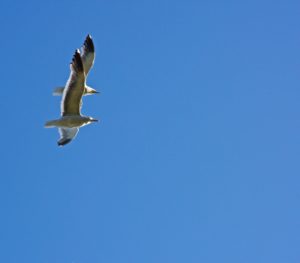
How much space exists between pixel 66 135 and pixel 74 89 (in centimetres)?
263

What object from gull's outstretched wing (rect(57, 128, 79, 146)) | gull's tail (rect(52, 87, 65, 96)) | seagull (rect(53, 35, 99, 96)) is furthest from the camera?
gull's tail (rect(52, 87, 65, 96))

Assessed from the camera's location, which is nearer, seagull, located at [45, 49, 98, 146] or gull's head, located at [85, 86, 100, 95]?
seagull, located at [45, 49, 98, 146]

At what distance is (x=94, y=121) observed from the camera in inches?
1053

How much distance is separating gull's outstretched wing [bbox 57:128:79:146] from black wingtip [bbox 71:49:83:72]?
3080mm

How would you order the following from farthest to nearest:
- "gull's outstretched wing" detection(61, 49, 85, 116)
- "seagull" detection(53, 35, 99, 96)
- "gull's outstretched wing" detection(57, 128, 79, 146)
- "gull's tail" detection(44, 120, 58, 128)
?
"seagull" detection(53, 35, 99, 96) → "gull's outstretched wing" detection(57, 128, 79, 146) → "gull's tail" detection(44, 120, 58, 128) → "gull's outstretched wing" detection(61, 49, 85, 116)

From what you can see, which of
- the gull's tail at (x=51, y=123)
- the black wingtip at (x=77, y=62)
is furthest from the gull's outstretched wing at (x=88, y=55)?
the black wingtip at (x=77, y=62)

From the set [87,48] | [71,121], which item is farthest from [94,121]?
[87,48]

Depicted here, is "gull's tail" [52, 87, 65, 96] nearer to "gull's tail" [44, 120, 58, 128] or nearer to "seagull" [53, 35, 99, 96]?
"seagull" [53, 35, 99, 96]

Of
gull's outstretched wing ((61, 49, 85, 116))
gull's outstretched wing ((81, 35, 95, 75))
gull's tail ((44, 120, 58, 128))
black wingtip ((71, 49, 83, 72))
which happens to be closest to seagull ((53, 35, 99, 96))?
gull's outstretched wing ((81, 35, 95, 75))

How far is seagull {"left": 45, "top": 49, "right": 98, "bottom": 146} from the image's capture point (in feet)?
81.3

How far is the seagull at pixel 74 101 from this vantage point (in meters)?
24.8

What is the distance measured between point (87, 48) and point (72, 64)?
17.0 ft

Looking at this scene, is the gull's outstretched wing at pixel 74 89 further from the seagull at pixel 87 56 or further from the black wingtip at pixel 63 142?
the seagull at pixel 87 56

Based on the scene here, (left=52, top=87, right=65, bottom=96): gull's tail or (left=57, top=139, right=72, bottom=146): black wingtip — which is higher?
(left=52, top=87, right=65, bottom=96): gull's tail
